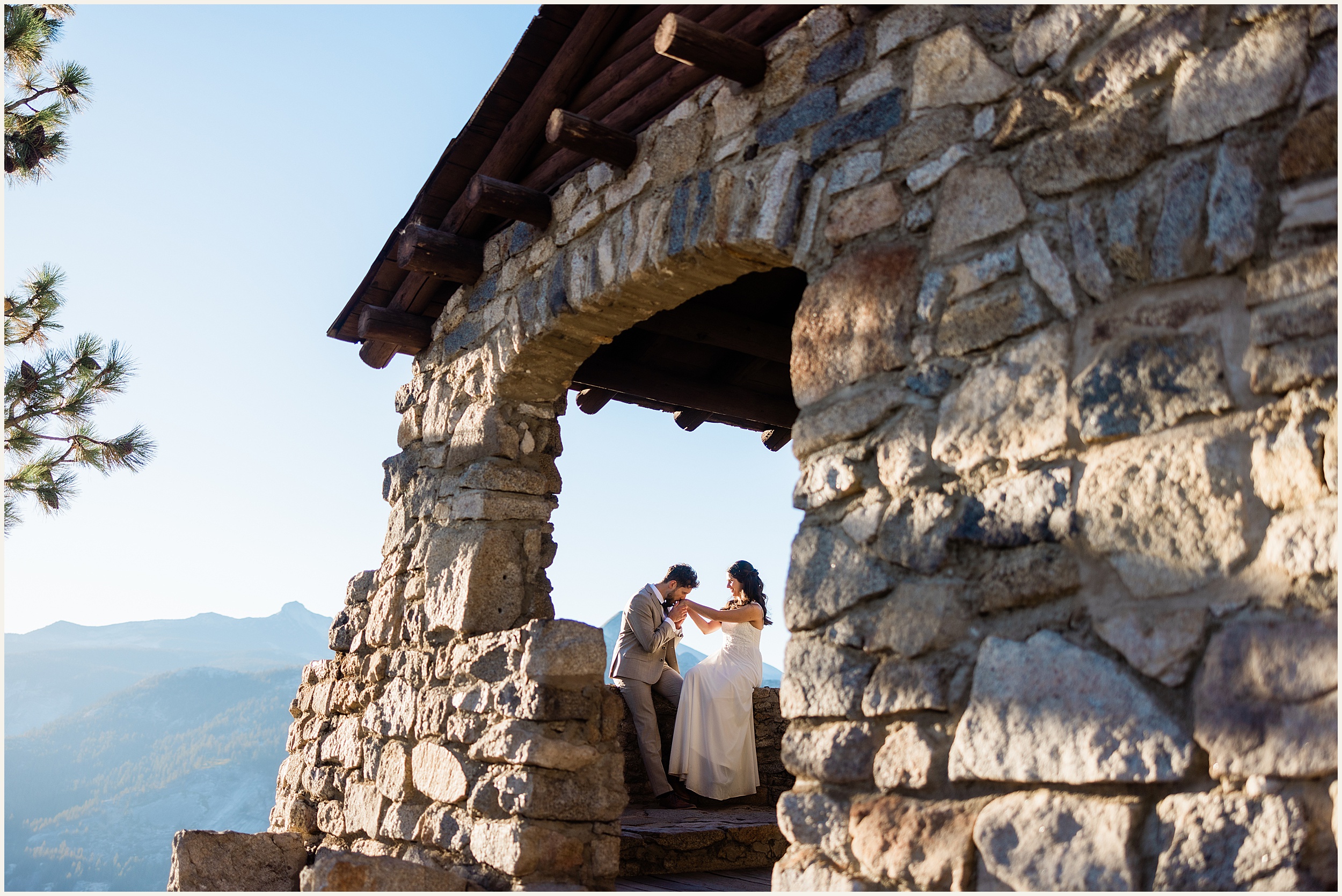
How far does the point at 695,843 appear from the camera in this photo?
12.9 feet

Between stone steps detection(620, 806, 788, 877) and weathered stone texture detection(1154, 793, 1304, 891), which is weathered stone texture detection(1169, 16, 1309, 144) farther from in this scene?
stone steps detection(620, 806, 788, 877)

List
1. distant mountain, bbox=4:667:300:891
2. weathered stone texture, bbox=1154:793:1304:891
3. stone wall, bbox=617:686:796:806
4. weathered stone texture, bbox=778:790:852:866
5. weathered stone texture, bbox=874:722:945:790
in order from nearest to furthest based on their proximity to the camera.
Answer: weathered stone texture, bbox=1154:793:1304:891 → weathered stone texture, bbox=874:722:945:790 → weathered stone texture, bbox=778:790:852:866 → stone wall, bbox=617:686:796:806 → distant mountain, bbox=4:667:300:891

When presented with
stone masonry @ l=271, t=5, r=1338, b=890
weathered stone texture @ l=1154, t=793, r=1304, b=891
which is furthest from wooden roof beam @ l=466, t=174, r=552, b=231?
weathered stone texture @ l=1154, t=793, r=1304, b=891

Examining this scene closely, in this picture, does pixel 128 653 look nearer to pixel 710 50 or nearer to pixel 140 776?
pixel 140 776

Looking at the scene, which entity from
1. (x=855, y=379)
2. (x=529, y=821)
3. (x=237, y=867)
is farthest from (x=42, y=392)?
(x=855, y=379)

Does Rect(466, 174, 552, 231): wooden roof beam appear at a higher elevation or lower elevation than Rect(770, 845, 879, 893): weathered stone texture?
higher

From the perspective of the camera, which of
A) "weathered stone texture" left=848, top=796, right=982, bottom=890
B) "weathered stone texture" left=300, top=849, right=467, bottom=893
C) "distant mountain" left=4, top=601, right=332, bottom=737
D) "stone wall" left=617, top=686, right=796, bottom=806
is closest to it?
"weathered stone texture" left=848, top=796, right=982, bottom=890

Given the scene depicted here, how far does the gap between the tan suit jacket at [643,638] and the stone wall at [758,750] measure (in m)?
0.24

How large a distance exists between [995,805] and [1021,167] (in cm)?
129

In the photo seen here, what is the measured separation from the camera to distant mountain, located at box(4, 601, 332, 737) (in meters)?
52.4

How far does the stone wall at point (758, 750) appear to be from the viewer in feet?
15.7

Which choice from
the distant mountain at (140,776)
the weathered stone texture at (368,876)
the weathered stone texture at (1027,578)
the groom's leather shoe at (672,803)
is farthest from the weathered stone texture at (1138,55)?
the distant mountain at (140,776)

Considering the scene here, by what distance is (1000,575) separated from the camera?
1.83m

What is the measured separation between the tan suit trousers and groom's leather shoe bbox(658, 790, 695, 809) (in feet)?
0.11
